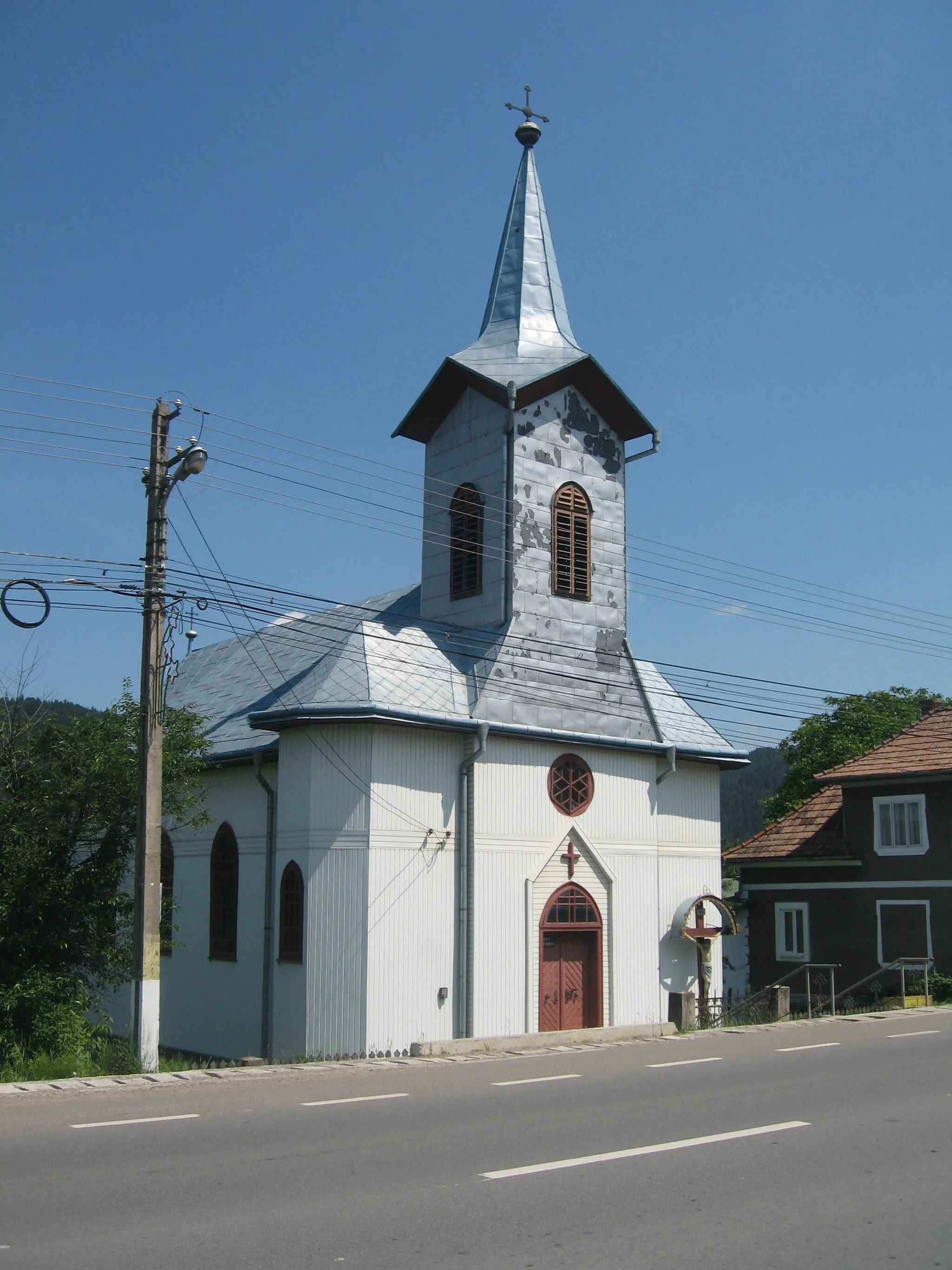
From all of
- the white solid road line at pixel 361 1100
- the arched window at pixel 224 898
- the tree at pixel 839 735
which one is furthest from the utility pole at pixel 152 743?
the tree at pixel 839 735

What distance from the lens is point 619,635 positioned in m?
26.6

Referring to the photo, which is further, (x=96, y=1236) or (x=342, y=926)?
(x=342, y=926)

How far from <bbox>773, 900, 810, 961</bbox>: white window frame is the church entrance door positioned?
11.7 meters

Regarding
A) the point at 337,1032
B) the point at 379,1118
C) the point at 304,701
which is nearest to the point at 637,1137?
the point at 379,1118

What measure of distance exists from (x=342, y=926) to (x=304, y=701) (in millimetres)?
4089

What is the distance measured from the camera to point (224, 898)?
2553cm

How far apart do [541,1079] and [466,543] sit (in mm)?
13461

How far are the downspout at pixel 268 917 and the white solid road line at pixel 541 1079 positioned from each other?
8534 millimetres

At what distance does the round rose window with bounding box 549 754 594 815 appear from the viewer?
80.4 ft

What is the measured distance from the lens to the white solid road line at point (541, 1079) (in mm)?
14688

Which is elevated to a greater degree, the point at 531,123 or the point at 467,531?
the point at 531,123

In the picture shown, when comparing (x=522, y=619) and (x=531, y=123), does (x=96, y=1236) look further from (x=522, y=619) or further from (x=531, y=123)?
(x=531, y=123)

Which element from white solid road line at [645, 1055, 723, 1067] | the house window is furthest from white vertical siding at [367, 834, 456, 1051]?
the house window

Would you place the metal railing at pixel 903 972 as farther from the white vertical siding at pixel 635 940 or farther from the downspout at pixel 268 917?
the downspout at pixel 268 917
